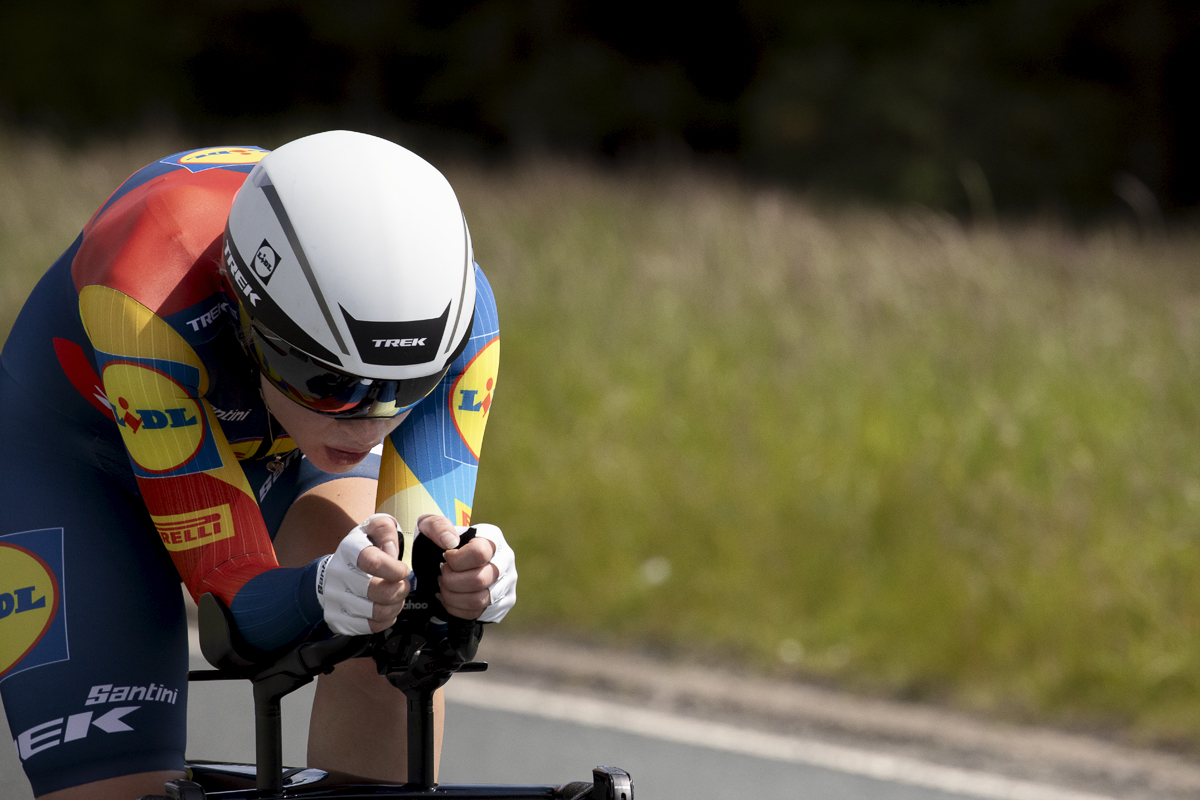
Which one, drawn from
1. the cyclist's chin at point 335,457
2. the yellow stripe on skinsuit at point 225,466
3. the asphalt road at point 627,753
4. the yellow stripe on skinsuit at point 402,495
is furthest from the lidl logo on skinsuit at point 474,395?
the asphalt road at point 627,753

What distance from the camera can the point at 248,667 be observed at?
2.11 meters

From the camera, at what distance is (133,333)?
228 centimetres

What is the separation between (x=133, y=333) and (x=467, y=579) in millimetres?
750

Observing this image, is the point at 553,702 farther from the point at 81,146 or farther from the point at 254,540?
the point at 81,146

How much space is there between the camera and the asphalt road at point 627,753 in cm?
434

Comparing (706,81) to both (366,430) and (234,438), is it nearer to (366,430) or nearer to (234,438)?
(234,438)

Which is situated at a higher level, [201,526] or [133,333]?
[133,333]

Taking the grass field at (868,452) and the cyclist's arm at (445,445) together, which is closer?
the cyclist's arm at (445,445)

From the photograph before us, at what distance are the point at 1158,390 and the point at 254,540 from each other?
5.39 m

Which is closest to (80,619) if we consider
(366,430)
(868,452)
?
(366,430)

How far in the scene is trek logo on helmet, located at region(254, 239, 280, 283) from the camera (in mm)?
2135

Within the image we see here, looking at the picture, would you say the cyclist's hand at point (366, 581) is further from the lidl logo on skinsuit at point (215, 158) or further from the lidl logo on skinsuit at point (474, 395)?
the lidl logo on skinsuit at point (215, 158)

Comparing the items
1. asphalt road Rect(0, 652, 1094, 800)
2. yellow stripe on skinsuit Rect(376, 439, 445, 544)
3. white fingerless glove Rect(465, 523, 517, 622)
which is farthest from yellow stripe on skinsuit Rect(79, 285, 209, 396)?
asphalt road Rect(0, 652, 1094, 800)

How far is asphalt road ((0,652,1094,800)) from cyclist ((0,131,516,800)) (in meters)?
1.67
